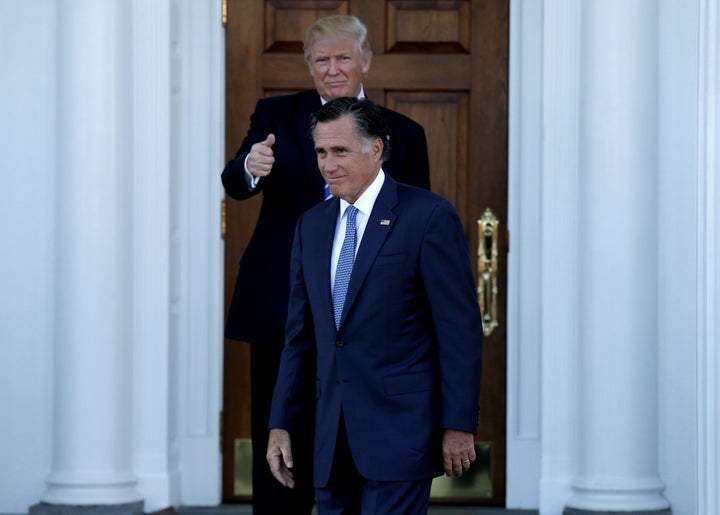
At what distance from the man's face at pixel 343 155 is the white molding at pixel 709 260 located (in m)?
1.07

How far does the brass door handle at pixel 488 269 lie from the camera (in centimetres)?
→ 622

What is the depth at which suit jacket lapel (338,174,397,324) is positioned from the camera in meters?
3.76

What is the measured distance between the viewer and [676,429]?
18.7 ft

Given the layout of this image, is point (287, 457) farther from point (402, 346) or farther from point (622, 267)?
point (622, 267)

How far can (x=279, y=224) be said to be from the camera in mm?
4695

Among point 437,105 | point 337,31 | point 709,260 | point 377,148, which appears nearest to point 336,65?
point 337,31

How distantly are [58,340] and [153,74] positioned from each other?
1190 mm

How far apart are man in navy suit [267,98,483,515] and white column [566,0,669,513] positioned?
1.93 metres

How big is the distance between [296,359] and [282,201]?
2.76 ft

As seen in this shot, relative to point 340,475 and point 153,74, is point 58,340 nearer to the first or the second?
point 153,74

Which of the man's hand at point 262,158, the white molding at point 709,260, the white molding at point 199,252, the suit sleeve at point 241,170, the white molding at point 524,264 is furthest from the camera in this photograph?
the white molding at point 199,252

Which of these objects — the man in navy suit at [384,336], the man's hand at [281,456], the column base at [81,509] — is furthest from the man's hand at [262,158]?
the column base at [81,509]

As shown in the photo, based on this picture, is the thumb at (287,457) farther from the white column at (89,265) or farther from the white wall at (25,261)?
the white wall at (25,261)

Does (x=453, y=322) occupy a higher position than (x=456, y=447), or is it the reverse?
(x=453, y=322)
